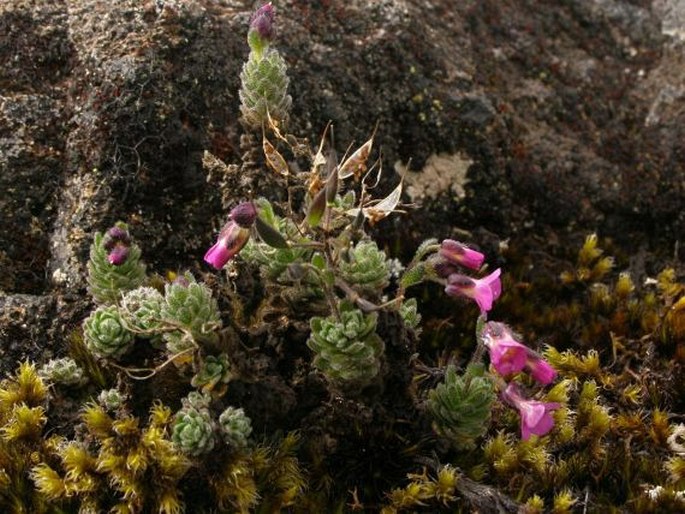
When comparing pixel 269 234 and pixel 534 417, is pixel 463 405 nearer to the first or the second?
pixel 534 417

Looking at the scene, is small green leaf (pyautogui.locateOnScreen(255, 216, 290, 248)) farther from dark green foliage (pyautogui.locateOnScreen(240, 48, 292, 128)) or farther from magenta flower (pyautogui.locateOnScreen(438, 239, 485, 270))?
dark green foliage (pyautogui.locateOnScreen(240, 48, 292, 128))

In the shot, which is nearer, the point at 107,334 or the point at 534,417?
the point at 534,417

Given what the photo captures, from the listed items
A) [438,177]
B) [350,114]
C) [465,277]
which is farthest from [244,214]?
[438,177]

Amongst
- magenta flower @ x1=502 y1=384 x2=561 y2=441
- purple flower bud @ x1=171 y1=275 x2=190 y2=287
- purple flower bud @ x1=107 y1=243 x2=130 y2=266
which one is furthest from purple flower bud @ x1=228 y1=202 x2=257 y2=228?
magenta flower @ x1=502 y1=384 x2=561 y2=441

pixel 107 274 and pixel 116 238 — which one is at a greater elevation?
pixel 116 238

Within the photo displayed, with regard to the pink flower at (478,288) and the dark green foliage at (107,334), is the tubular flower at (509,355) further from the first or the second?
the dark green foliage at (107,334)

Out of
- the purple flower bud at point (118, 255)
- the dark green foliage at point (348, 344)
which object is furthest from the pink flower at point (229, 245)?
the purple flower bud at point (118, 255)

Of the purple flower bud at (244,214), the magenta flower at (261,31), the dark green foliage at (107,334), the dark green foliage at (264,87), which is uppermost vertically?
the magenta flower at (261,31)
